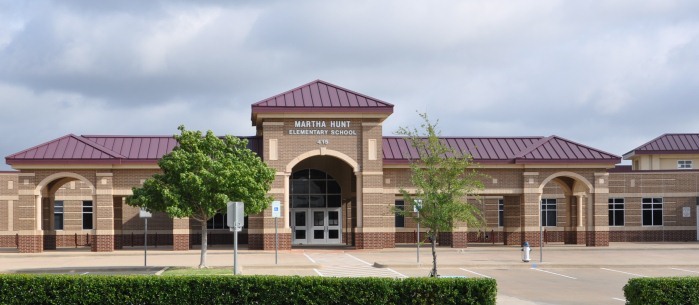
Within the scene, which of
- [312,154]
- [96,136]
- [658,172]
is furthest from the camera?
[658,172]

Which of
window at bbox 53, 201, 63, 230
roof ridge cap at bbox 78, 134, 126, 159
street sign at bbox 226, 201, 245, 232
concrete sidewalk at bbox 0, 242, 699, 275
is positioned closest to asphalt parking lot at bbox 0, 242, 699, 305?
concrete sidewalk at bbox 0, 242, 699, 275

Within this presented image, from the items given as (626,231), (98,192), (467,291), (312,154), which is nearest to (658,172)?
(626,231)

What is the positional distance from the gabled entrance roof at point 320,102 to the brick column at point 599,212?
1158 cm

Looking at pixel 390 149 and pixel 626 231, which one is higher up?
pixel 390 149

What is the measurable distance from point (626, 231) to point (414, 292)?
38654 millimetres

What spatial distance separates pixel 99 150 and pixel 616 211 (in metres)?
28.9

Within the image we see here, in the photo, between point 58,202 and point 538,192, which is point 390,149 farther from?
point 58,202

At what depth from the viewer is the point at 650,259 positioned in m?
34.5

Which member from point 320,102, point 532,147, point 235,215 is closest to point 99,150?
point 320,102

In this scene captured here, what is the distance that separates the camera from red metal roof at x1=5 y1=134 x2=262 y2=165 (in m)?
40.2

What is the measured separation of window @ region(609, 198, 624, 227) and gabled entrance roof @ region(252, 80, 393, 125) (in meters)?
17.8

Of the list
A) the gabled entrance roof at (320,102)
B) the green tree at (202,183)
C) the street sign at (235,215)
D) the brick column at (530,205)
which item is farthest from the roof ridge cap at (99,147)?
the street sign at (235,215)

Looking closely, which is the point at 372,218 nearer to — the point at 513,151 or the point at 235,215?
the point at 513,151

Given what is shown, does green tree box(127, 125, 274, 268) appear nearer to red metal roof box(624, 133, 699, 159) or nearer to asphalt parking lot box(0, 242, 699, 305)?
asphalt parking lot box(0, 242, 699, 305)
